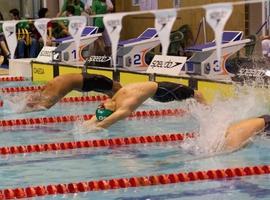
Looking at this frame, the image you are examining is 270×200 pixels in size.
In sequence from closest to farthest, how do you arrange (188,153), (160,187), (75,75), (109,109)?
(160,187) < (188,153) < (109,109) < (75,75)

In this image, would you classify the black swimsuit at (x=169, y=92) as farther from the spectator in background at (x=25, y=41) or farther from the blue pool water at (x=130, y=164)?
the spectator in background at (x=25, y=41)

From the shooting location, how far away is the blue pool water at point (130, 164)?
4688 millimetres

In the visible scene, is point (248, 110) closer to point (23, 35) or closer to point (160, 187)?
point (160, 187)

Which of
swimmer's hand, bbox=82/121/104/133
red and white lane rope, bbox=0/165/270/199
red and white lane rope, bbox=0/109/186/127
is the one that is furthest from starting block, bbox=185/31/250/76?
Result: red and white lane rope, bbox=0/165/270/199

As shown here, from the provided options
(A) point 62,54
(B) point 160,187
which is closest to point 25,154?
(B) point 160,187

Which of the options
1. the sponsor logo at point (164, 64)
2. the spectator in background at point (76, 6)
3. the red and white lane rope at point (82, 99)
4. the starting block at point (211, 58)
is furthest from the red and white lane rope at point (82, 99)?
the spectator in background at point (76, 6)

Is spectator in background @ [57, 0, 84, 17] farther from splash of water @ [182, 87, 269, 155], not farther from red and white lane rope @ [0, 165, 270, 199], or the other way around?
red and white lane rope @ [0, 165, 270, 199]

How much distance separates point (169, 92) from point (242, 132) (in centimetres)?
139

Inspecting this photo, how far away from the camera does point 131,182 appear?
4.80 m

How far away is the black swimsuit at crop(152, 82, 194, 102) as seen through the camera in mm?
6730

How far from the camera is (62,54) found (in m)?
12.1

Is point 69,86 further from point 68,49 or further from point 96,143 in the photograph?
point 68,49

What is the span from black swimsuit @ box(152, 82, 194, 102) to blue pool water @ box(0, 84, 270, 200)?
0.32 m

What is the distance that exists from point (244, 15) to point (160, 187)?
722cm
